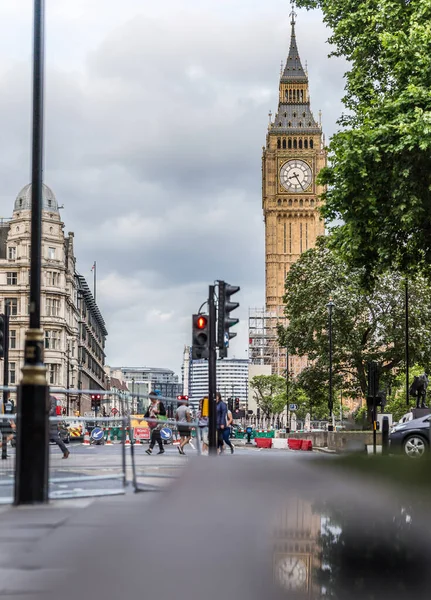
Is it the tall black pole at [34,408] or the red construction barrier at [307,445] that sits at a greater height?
the tall black pole at [34,408]

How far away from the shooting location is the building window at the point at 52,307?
9188 centimetres

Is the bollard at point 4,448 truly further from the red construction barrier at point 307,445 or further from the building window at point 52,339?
the building window at point 52,339

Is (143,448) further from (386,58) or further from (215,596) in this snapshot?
(386,58)

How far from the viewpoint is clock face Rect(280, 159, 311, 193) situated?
156 meters

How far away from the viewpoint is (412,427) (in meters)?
22.0

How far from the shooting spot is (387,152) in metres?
20.5

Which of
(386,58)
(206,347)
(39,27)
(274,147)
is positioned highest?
(274,147)

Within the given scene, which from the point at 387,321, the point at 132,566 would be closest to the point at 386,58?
the point at 132,566

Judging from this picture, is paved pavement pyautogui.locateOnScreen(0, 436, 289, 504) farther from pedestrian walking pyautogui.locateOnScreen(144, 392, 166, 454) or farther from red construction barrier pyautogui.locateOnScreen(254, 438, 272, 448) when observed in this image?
red construction barrier pyautogui.locateOnScreen(254, 438, 272, 448)

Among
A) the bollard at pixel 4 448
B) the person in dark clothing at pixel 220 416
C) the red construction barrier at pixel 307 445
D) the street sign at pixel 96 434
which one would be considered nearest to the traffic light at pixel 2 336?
the person in dark clothing at pixel 220 416

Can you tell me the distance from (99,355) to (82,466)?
137m

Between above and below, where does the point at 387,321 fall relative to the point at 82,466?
above

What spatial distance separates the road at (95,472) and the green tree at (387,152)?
925 centimetres

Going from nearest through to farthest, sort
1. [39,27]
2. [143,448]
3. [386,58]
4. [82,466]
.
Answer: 1. [39,27]
2. [82,466]
3. [143,448]
4. [386,58]
